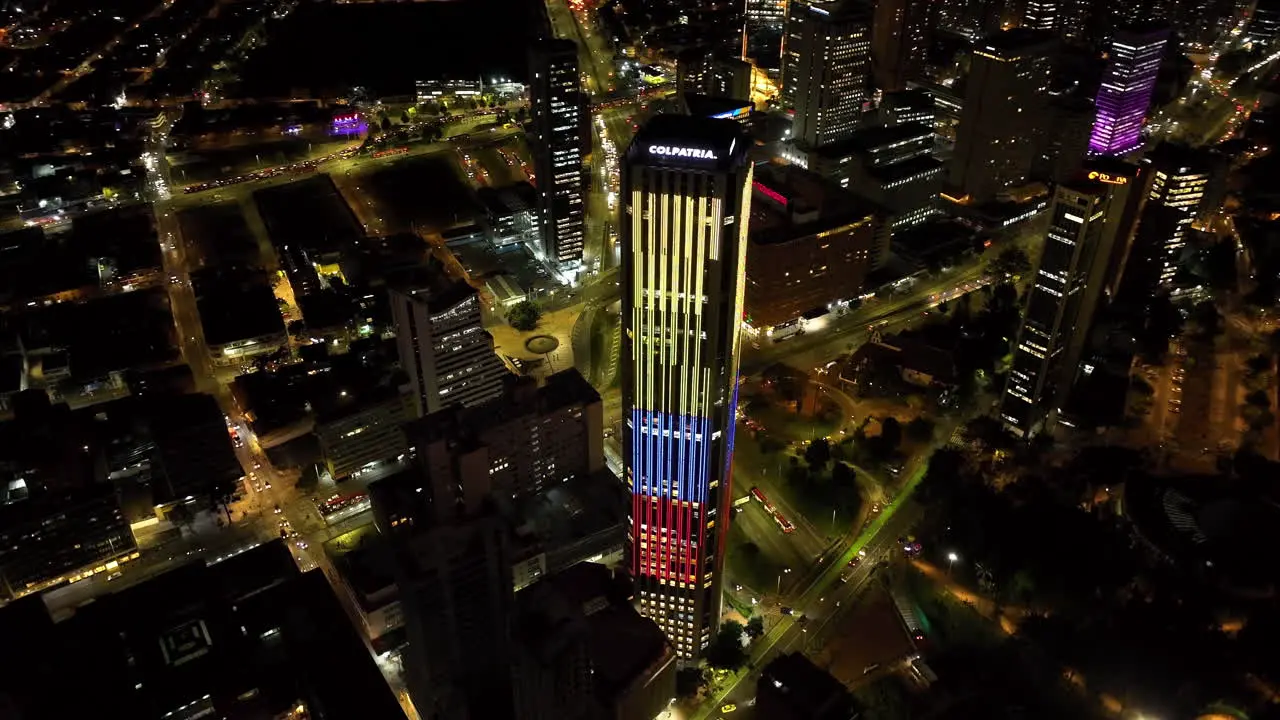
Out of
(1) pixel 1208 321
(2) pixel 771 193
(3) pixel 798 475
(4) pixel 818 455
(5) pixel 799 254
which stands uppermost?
(2) pixel 771 193

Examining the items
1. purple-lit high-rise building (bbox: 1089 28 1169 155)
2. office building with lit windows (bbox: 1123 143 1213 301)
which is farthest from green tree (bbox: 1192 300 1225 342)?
purple-lit high-rise building (bbox: 1089 28 1169 155)

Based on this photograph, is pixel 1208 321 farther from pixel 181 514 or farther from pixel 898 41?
pixel 181 514

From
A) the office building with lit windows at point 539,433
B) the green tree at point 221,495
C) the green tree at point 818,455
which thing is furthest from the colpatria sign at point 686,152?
the green tree at point 221,495

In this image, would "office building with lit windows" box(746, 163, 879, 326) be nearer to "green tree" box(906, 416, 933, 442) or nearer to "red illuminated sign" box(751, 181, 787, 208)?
"red illuminated sign" box(751, 181, 787, 208)

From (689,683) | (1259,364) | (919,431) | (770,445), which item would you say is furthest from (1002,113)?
(689,683)

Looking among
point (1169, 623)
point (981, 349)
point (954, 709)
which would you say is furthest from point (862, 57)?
point (954, 709)
